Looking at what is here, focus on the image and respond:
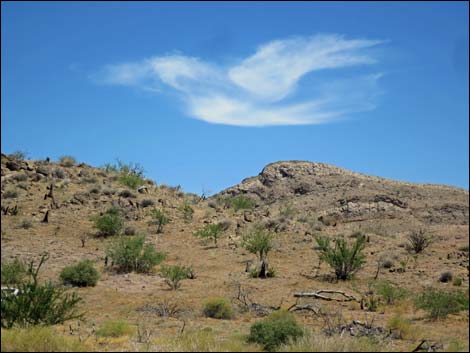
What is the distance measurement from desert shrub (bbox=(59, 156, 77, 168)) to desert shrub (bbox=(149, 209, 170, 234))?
1507cm

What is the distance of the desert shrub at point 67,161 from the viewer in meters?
50.8

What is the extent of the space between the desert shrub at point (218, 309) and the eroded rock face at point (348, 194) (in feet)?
71.2

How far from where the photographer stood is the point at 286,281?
2591 centimetres

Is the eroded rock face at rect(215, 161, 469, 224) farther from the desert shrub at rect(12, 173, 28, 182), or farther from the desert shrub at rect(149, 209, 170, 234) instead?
the desert shrub at rect(12, 173, 28, 182)

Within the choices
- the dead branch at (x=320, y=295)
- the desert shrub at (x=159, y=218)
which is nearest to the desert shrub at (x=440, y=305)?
the dead branch at (x=320, y=295)

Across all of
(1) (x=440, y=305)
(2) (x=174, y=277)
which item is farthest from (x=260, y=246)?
(1) (x=440, y=305)

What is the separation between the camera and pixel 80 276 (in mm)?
24062

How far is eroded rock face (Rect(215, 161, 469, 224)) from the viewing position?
47.3 meters

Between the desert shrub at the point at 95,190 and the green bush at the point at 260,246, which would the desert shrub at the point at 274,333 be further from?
the desert shrub at the point at 95,190

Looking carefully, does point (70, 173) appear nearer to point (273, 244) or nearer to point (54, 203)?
point (54, 203)

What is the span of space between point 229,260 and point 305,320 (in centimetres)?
1363

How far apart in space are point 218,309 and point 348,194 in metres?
53.9

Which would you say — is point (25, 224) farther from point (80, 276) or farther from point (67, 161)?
point (67, 161)

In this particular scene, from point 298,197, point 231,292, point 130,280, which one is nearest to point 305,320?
point 231,292
